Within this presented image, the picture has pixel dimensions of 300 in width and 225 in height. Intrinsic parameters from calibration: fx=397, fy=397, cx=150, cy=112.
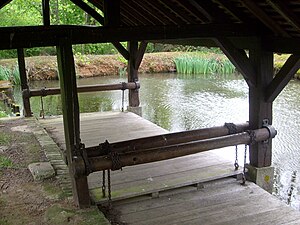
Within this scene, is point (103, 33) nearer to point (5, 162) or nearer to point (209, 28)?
point (209, 28)

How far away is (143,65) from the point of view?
19062 millimetres

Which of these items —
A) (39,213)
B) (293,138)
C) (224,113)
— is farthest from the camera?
(224,113)

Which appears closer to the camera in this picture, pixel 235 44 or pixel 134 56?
pixel 235 44

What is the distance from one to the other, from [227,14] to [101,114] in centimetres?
481

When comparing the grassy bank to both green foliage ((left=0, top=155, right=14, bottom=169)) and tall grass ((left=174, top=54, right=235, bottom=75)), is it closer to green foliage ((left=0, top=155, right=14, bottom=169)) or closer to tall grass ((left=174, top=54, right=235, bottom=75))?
tall grass ((left=174, top=54, right=235, bottom=75))

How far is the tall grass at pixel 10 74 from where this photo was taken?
550 inches

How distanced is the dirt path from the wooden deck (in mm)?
381

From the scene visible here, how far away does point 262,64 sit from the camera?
4801mm

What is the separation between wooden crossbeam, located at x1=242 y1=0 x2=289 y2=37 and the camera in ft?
13.2

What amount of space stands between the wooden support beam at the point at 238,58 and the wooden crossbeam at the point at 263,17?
490 millimetres

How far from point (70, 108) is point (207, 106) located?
8169 millimetres

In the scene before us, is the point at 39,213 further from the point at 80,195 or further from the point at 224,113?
the point at 224,113

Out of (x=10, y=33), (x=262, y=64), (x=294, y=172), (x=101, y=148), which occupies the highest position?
(x=10, y=33)

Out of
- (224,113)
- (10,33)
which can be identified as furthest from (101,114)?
(10,33)
